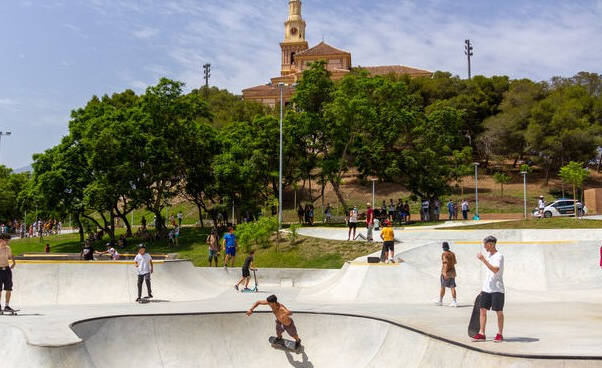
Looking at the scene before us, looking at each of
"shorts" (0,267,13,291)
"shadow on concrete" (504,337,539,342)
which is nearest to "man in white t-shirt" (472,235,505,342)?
"shadow on concrete" (504,337,539,342)

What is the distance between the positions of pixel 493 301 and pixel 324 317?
416cm

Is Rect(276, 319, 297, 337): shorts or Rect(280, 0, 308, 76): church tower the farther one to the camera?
Rect(280, 0, 308, 76): church tower

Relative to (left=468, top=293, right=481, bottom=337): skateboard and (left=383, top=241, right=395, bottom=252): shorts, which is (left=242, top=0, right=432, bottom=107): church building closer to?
(left=383, top=241, right=395, bottom=252): shorts

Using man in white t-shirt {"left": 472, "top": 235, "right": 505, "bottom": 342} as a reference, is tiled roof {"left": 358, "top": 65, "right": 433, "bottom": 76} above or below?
above

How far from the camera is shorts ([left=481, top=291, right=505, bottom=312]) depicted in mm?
7840

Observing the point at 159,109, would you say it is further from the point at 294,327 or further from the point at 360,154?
the point at 294,327

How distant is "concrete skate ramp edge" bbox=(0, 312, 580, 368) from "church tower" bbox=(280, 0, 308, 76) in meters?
98.8

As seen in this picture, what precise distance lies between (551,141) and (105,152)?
39.4 meters

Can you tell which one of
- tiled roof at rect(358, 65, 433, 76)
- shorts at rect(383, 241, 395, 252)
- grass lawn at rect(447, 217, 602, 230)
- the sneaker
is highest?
tiled roof at rect(358, 65, 433, 76)

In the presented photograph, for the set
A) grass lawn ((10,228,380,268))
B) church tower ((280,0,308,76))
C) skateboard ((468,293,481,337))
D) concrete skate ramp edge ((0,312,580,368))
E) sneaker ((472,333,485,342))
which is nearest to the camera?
sneaker ((472,333,485,342))

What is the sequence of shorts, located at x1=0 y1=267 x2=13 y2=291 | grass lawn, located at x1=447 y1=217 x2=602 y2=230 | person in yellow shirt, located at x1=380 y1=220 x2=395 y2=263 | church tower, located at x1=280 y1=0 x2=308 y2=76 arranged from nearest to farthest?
shorts, located at x1=0 y1=267 x2=13 y2=291 → person in yellow shirt, located at x1=380 y1=220 x2=395 y2=263 → grass lawn, located at x1=447 y1=217 x2=602 y2=230 → church tower, located at x1=280 y1=0 x2=308 y2=76

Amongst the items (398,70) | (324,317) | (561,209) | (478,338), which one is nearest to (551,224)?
(561,209)

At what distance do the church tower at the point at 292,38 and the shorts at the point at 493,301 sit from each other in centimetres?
10189

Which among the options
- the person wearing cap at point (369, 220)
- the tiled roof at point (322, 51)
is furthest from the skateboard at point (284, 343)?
the tiled roof at point (322, 51)
